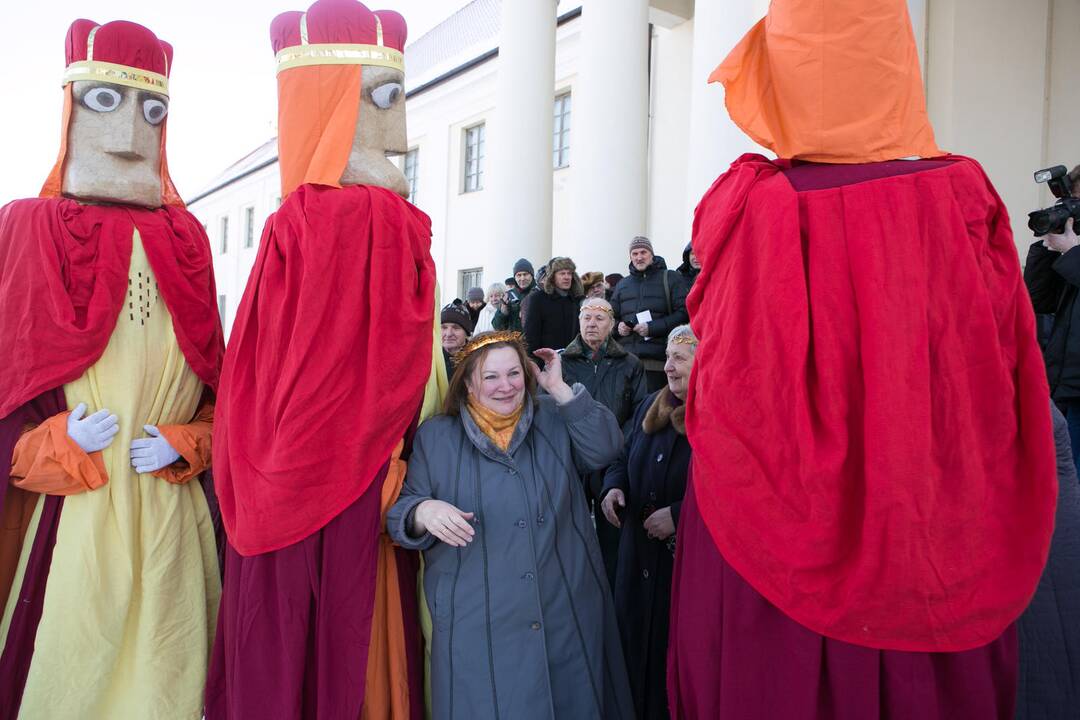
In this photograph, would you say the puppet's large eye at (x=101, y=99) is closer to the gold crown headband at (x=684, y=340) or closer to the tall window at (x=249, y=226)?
the gold crown headband at (x=684, y=340)

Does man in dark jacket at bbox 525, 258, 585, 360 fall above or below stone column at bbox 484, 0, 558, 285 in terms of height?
below

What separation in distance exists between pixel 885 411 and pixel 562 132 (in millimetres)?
12600

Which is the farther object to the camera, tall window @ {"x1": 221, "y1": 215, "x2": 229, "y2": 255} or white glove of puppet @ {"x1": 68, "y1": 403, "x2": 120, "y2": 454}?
tall window @ {"x1": 221, "y1": 215, "x2": 229, "y2": 255}

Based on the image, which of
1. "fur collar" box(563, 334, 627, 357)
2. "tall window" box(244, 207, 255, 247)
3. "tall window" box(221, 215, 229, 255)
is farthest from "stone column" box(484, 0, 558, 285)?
"tall window" box(221, 215, 229, 255)

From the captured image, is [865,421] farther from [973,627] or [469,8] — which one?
[469,8]

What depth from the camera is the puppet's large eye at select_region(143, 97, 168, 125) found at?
2.82m

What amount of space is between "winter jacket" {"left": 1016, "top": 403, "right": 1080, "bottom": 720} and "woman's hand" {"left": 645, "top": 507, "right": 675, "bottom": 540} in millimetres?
999

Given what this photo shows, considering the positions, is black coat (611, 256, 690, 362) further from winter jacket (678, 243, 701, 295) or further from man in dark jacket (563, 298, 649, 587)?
man in dark jacket (563, 298, 649, 587)

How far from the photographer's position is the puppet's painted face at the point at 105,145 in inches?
107

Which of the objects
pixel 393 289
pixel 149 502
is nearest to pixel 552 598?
pixel 393 289

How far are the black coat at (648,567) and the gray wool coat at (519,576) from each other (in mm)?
326

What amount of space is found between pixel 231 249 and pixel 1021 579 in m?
29.0

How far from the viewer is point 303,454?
7.20 feet

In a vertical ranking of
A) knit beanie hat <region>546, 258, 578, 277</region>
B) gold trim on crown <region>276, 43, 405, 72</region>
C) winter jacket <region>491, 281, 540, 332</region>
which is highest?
gold trim on crown <region>276, 43, 405, 72</region>
